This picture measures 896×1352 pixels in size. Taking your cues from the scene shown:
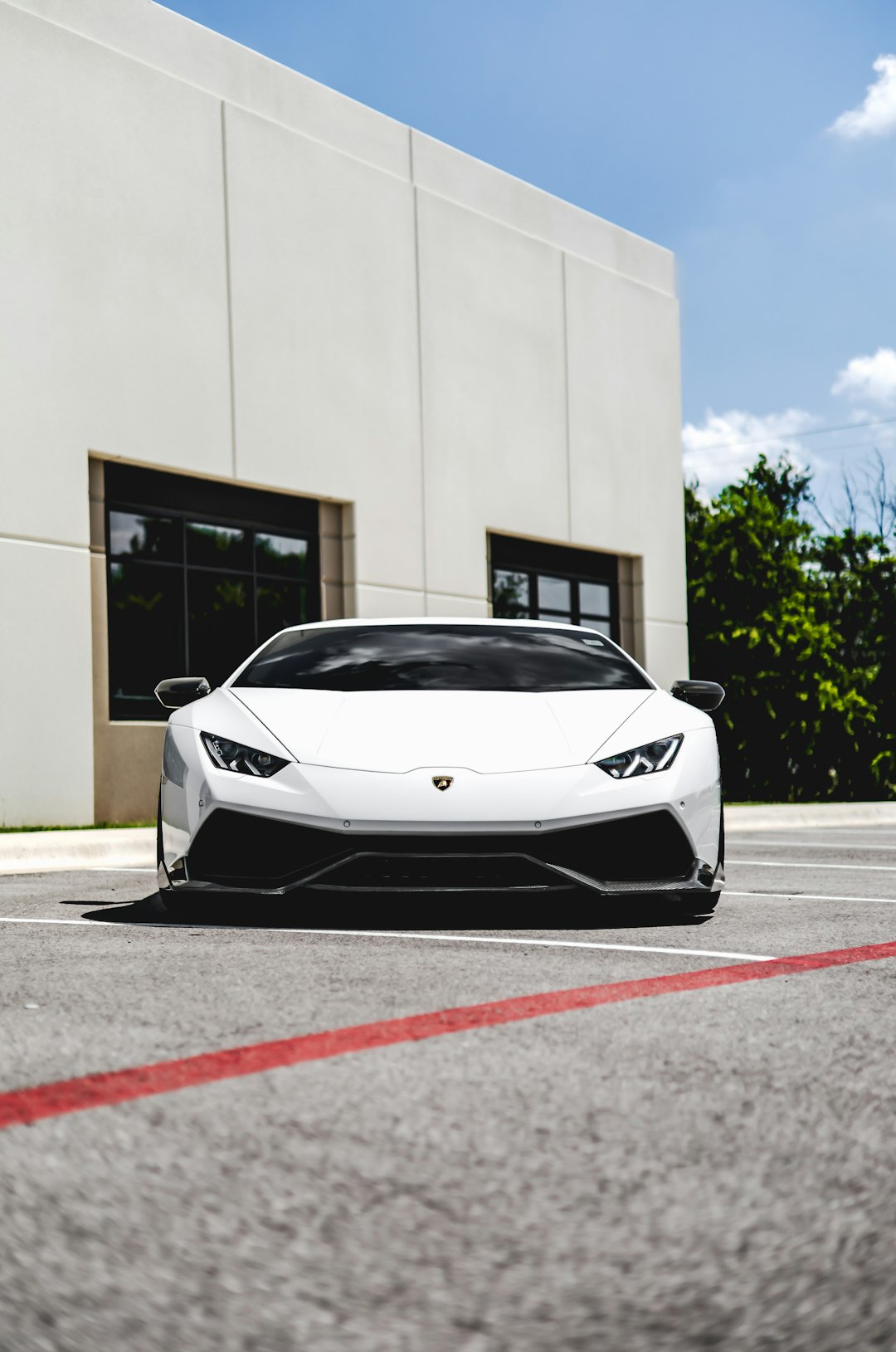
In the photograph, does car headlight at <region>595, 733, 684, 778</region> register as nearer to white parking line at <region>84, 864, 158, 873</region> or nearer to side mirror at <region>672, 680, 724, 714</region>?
side mirror at <region>672, 680, 724, 714</region>

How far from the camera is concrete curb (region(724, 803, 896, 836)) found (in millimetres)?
17453

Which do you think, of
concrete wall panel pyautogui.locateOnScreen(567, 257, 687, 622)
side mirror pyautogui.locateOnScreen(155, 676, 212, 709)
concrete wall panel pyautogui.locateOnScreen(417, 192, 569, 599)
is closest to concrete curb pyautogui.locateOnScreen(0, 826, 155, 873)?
side mirror pyautogui.locateOnScreen(155, 676, 212, 709)

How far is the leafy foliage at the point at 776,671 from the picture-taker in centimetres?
2770

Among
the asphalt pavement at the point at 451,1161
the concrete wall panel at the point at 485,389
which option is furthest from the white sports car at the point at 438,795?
the concrete wall panel at the point at 485,389

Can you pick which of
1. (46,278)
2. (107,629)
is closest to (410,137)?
(46,278)

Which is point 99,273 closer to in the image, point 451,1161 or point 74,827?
point 74,827

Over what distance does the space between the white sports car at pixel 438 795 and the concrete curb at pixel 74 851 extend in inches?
190

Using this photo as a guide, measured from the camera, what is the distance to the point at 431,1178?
2.52 metres

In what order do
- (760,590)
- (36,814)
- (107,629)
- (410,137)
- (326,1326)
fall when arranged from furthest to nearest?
(760,590)
(410,137)
(107,629)
(36,814)
(326,1326)

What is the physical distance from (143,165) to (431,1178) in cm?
1565

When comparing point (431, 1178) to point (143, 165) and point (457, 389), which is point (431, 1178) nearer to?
point (143, 165)

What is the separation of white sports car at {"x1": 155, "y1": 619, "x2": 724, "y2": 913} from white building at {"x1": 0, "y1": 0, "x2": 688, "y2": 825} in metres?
9.31

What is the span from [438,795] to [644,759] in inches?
33.0

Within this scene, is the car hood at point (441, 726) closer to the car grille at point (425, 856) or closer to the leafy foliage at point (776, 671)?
the car grille at point (425, 856)
